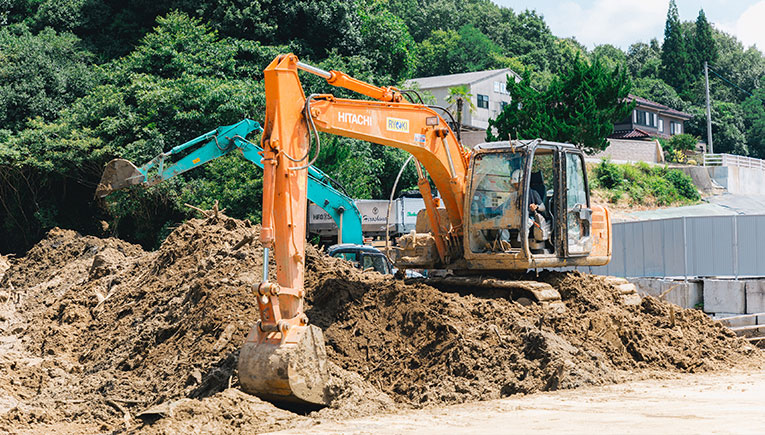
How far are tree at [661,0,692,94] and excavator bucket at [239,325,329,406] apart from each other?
3012 inches

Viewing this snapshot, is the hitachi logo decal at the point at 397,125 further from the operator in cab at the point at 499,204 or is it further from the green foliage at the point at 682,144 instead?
the green foliage at the point at 682,144

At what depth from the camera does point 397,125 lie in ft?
32.7

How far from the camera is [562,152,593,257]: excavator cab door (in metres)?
11.1

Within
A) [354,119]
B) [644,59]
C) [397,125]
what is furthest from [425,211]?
[644,59]

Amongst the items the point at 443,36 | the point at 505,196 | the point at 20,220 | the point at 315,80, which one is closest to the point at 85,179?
the point at 20,220

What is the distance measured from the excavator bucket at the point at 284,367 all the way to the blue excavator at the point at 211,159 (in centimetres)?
651

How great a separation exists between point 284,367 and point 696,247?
13.3 meters

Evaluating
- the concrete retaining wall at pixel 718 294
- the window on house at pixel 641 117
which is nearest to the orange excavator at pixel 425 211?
the concrete retaining wall at pixel 718 294

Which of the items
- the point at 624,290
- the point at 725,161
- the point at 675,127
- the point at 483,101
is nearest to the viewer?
the point at 624,290

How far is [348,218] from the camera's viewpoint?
16.7 m

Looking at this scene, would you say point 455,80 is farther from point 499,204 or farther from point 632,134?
point 499,204

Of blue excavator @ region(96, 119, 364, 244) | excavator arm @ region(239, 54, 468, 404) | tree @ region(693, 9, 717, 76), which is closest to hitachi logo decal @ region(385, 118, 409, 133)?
excavator arm @ region(239, 54, 468, 404)

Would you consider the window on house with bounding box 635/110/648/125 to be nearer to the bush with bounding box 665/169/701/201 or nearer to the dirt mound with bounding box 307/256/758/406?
the bush with bounding box 665/169/701/201

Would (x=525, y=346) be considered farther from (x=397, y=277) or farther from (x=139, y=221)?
(x=139, y=221)
